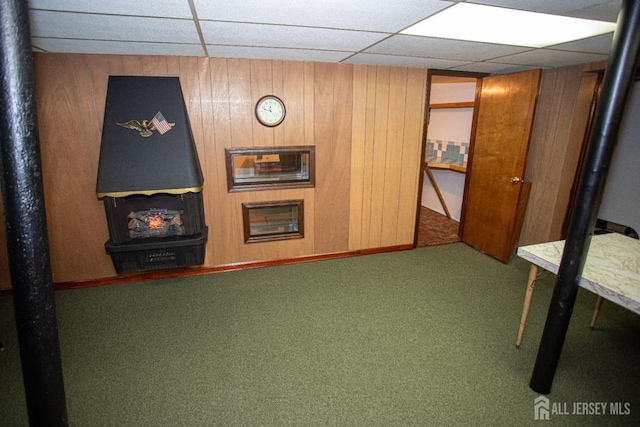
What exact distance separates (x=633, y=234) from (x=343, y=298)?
118 inches

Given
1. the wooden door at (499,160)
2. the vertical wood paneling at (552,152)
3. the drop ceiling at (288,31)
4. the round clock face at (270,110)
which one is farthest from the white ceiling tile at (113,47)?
the vertical wood paneling at (552,152)

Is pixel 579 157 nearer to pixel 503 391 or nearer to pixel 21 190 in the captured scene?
pixel 503 391

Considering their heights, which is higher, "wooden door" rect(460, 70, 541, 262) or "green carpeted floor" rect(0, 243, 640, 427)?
"wooden door" rect(460, 70, 541, 262)

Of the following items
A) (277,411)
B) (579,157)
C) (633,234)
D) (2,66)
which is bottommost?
(277,411)

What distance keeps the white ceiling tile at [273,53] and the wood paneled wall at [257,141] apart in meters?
0.16

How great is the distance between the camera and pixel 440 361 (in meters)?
2.22

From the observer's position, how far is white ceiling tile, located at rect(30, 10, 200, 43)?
1.86 meters

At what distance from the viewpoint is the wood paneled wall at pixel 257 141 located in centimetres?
286

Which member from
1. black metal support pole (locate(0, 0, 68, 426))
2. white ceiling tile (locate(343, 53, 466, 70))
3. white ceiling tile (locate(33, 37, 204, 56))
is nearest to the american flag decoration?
white ceiling tile (locate(33, 37, 204, 56))

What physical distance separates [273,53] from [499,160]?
2667 millimetres

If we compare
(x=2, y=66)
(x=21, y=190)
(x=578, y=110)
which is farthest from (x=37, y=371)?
(x=578, y=110)

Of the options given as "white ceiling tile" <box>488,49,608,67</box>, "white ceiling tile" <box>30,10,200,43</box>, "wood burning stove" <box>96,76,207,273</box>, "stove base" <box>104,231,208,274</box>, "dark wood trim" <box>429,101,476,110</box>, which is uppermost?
"white ceiling tile" <box>488,49,608,67</box>

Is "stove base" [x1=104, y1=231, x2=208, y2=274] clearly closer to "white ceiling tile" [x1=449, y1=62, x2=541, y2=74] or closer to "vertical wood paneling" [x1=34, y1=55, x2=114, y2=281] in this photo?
"vertical wood paneling" [x1=34, y1=55, x2=114, y2=281]

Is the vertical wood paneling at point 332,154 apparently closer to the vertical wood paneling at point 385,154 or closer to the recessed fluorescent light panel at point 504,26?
the vertical wood paneling at point 385,154
